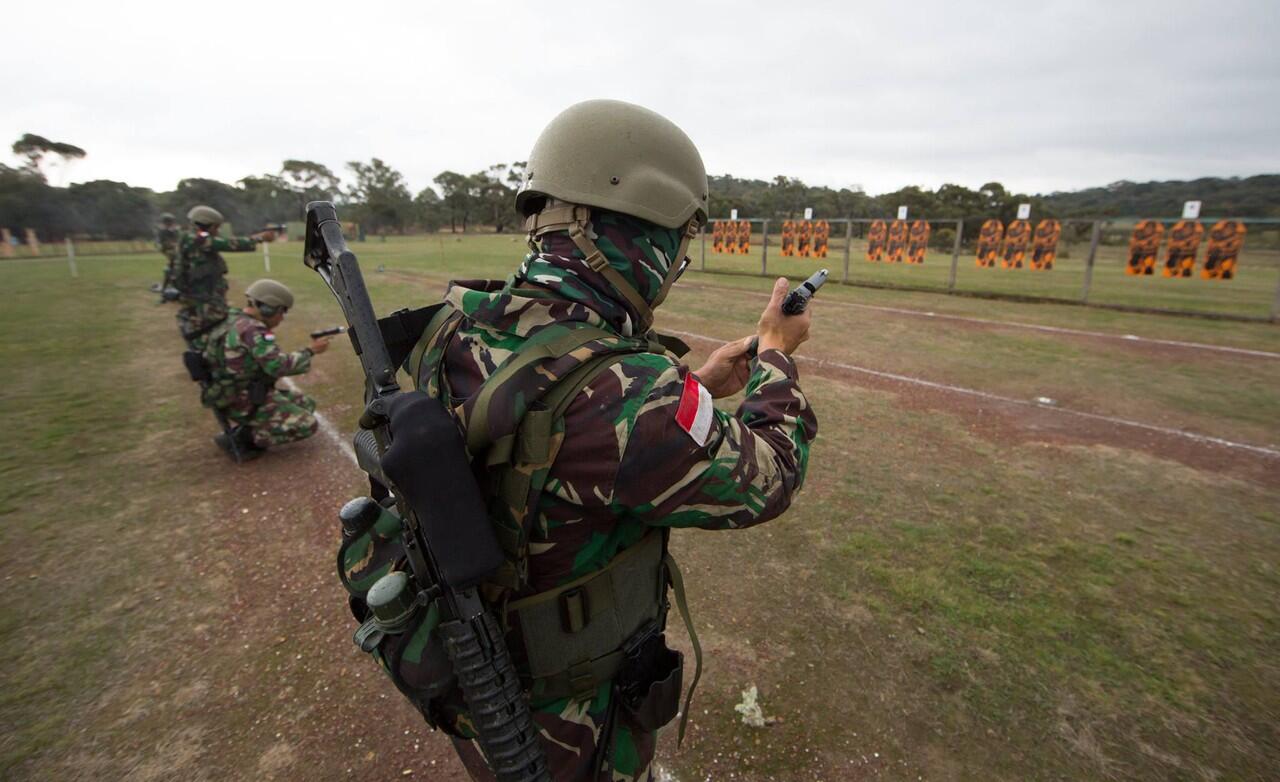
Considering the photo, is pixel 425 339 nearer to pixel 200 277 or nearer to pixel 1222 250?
pixel 200 277

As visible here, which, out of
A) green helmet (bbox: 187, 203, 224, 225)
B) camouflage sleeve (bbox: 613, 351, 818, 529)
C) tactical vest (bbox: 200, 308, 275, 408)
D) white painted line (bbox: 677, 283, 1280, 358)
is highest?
green helmet (bbox: 187, 203, 224, 225)

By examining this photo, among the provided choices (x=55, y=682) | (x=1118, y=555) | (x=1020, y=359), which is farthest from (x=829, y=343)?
(x=55, y=682)

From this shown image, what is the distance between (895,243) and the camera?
24359 mm

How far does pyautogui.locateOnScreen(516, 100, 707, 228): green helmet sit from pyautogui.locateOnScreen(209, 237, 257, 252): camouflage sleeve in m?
8.48

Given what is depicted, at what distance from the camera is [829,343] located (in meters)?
9.68

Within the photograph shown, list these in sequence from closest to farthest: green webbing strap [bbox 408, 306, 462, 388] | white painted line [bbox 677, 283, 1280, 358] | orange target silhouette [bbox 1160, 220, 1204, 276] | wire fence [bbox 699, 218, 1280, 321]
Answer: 1. green webbing strap [bbox 408, 306, 462, 388]
2. white painted line [bbox 677, 283, 1280, 358]
3. wire fence [bbox 699, 218, 1280, 321]
4. orange target silhouette [bbox 1160, 220, 1204, 276]

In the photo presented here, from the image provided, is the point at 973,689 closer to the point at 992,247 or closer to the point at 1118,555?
the point at 1118,555

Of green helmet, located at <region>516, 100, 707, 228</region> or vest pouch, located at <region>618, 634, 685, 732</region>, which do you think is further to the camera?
vest pouch, located at <region>618, 634, 685, 732</region>

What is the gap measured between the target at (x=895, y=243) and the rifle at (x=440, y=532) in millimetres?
25369

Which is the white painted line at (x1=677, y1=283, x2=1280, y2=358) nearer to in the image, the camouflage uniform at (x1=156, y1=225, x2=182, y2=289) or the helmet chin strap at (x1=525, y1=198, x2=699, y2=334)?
the helmet chin strap at (x1=525, y1=198, x2=699, y2=334)

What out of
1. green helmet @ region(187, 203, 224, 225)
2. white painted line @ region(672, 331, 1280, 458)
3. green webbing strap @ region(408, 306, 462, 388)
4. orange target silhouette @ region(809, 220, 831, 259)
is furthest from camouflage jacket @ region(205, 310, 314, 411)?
orange target silhouette @ region(809, 220, 831, 259)

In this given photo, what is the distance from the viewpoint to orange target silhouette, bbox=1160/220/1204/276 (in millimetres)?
15438

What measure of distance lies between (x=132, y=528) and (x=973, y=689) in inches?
222

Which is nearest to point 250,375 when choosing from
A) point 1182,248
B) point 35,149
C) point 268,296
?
point 268,296
